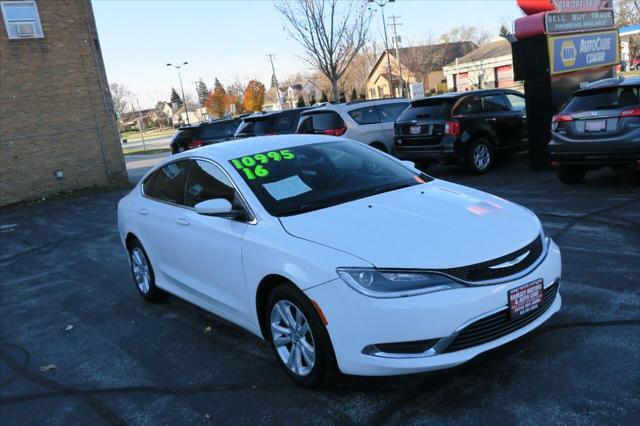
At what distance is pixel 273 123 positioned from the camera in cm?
1534

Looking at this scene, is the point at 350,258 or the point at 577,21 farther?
the point at 577,21

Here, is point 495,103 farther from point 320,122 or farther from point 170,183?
point 170,183

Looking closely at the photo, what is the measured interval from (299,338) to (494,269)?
126 cm

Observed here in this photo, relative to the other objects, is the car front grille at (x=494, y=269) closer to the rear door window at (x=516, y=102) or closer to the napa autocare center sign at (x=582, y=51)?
the napa autocare center sign at (x=582, y=51)

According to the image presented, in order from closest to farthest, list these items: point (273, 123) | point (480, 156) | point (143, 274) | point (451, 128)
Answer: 1. point (143, 274)
2. point (451, 128)
3. point (480, 156)
4. point (273, 123)

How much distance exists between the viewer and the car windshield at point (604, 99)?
776 cm

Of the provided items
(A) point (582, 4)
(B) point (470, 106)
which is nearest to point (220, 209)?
(B) point (470, 106)

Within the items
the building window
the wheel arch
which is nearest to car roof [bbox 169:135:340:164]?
the wheel arch

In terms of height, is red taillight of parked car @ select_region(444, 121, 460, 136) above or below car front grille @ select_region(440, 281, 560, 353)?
above

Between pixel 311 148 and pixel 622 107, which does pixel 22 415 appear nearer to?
pixel 311 148

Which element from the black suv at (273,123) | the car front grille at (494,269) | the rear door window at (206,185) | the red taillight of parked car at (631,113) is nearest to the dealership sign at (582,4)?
the red taillight of parked car at (631,113)

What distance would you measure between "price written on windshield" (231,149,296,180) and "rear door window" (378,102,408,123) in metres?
8.96

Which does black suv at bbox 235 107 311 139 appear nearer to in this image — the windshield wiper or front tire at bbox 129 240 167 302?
front tire at bbox 129 240 167 302

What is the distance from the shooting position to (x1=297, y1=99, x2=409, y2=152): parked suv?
12648 mm
